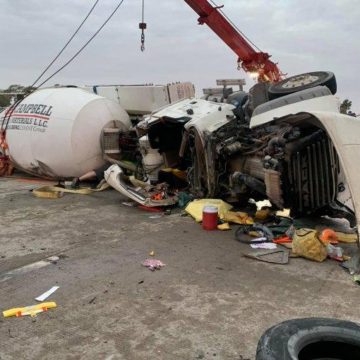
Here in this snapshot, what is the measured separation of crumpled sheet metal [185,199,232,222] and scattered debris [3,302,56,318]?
8.64 feet

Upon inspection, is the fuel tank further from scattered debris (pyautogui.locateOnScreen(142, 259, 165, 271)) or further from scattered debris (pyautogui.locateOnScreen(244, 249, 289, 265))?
scattered debris (pyautogui.locateOnScreen(244, 249, 289, 265))

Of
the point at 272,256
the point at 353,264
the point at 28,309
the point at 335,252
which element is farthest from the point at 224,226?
the point at 28,309

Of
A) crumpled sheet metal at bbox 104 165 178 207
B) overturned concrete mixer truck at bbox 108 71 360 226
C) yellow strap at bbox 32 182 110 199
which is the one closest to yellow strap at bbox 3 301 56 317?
overturned concrete mixer truck at bbox 108 71 360 226

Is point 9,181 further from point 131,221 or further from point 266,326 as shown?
point 266,326

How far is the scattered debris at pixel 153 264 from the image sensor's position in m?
3.90

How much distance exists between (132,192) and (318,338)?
4804mm

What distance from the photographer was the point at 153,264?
396cm

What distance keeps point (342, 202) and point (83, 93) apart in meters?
6.05

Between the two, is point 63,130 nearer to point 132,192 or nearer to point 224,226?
point 132,192

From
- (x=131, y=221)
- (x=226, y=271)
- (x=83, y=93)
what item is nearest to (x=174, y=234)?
(x=131, y=221)

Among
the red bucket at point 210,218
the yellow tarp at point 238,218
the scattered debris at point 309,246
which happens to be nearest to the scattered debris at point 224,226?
the red bucket at point 210,218

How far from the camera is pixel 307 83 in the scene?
5.61 metres

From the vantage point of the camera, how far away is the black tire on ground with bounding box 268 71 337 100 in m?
5.46

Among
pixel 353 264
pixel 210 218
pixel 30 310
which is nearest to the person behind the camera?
pixel 30 310
